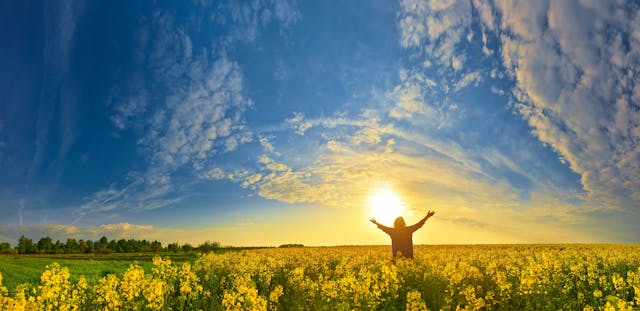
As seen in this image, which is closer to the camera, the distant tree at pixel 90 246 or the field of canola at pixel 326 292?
the field of canola at pixel 326 292

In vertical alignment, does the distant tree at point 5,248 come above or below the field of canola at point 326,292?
below

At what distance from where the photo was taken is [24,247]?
335 ft

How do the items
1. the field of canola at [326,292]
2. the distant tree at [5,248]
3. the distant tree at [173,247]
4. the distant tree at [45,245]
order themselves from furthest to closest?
1. the distant tree at [45,245]
2. the distant tree at [5,248]
3. the distant tree at [173,247]
4. the field of canola at [326,292]

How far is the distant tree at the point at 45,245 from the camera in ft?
346

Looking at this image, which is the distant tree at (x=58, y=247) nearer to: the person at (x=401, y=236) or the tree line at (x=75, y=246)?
the tree line at (x=75, y=246)

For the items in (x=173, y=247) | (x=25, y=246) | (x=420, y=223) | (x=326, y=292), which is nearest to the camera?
(x=326, y=292)

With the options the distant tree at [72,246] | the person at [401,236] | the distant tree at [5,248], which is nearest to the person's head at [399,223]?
the person at [401,236]

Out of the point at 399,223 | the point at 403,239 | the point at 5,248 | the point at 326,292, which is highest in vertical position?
the point at 399,223

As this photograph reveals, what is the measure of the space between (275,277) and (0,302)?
1341cm

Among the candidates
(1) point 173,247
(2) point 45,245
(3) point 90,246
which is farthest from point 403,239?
(2) point 45,245

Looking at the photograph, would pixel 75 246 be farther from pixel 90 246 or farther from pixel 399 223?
pixel 399 223

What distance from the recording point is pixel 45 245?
351ft

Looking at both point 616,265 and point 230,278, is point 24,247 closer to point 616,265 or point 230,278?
point 230,278

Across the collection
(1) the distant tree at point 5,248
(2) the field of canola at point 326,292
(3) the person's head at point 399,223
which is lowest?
(1) the distant tree at point 5,248
